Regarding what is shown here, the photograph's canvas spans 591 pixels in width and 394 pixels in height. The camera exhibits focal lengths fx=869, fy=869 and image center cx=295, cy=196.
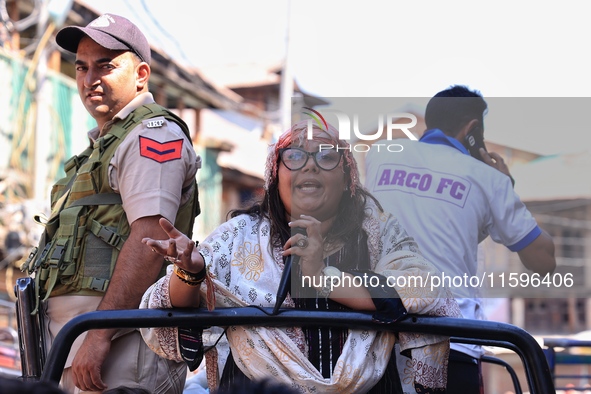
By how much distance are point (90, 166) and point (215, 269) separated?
809 millimetres

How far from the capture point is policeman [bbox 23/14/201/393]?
9.40ft

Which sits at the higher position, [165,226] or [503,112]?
[503,112]

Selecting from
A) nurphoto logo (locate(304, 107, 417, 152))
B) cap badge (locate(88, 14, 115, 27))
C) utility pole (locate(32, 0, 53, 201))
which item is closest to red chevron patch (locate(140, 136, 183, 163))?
cap badge (locate(88, 14, 115, 27))

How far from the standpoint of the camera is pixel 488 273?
2529 millimetres

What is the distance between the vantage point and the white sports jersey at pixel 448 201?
2.63 meters

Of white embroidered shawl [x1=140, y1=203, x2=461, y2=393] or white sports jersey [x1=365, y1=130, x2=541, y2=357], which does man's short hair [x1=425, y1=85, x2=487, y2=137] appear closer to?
white sports jersey [x1=365, y1=130, x2=541, y2=357]

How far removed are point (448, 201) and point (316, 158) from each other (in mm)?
604

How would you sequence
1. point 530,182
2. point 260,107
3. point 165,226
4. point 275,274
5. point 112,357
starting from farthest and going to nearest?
point 260,107 < point 112,357 < point 530,182 < point 275,274 < point 165,226

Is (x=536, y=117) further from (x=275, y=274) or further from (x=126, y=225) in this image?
(x=126, y=225)

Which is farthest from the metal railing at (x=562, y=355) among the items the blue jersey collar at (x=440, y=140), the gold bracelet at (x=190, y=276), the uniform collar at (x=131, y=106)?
the uniform collar at (x=131, y=106)

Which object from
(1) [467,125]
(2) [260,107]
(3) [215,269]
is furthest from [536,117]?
(2) [260,107]

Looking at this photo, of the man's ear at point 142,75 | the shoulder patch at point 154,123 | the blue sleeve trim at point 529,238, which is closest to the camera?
the blue sleeve trim at point 529,238

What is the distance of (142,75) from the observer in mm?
3275

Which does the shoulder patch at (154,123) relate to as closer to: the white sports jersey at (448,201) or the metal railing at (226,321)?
the white sports jersey at (448,201)
